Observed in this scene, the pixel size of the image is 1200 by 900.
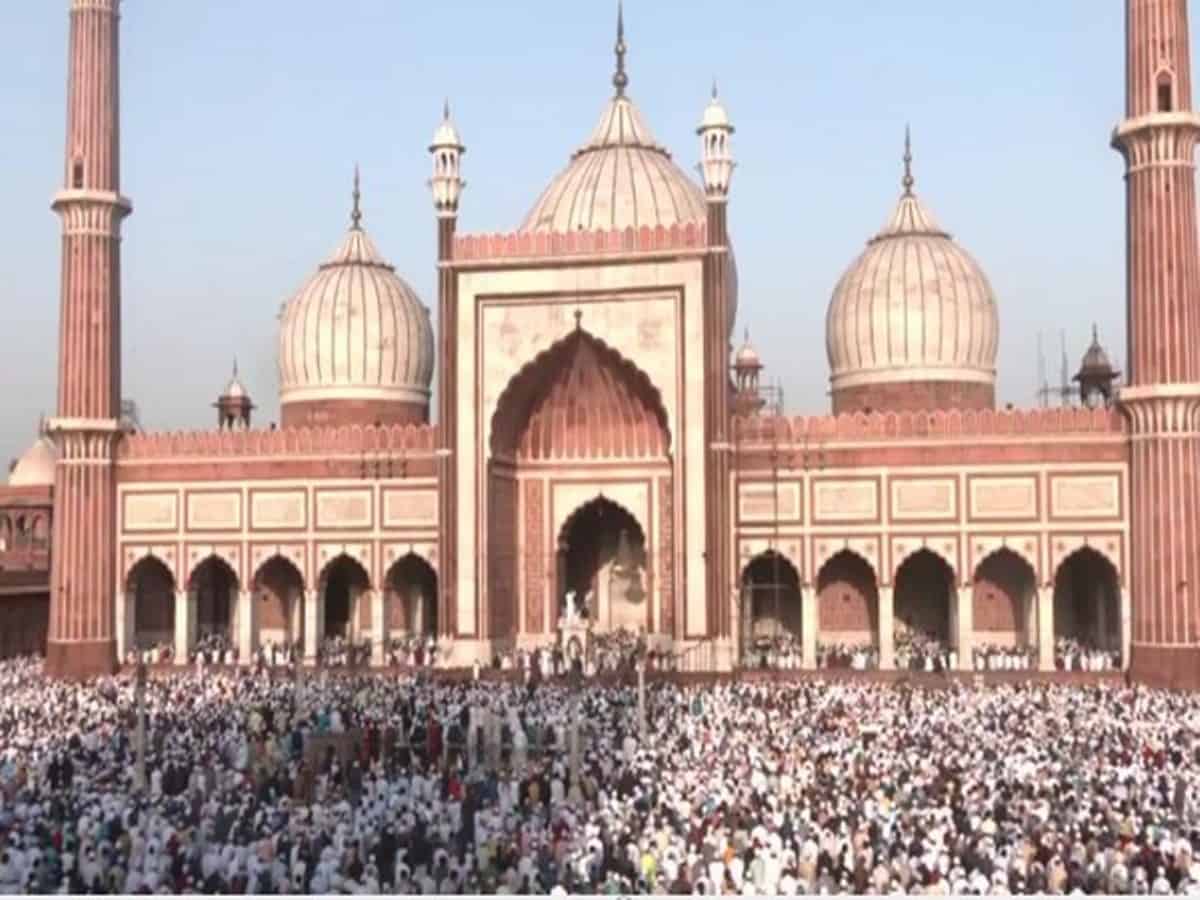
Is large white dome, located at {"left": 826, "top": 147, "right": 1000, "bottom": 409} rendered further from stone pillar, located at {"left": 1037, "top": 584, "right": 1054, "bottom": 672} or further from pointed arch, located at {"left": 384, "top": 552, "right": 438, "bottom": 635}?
pointed arch, located at {"left": 384, "top": 552, "right": 438, "bottom": 635}

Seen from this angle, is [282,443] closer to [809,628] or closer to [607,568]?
[607,568]

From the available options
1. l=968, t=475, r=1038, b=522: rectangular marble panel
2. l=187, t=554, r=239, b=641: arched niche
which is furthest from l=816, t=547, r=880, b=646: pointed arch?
l=187, t=554, r=239, b=641: arched niche

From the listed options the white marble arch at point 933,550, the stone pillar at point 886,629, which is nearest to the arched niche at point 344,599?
the stone pillar at point 886,629

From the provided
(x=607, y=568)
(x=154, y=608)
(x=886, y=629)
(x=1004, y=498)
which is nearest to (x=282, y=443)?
(x=154, y=608)

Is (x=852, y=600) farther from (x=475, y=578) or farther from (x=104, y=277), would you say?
(x=104, y=277)

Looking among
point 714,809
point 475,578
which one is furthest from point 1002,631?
point 714,809
